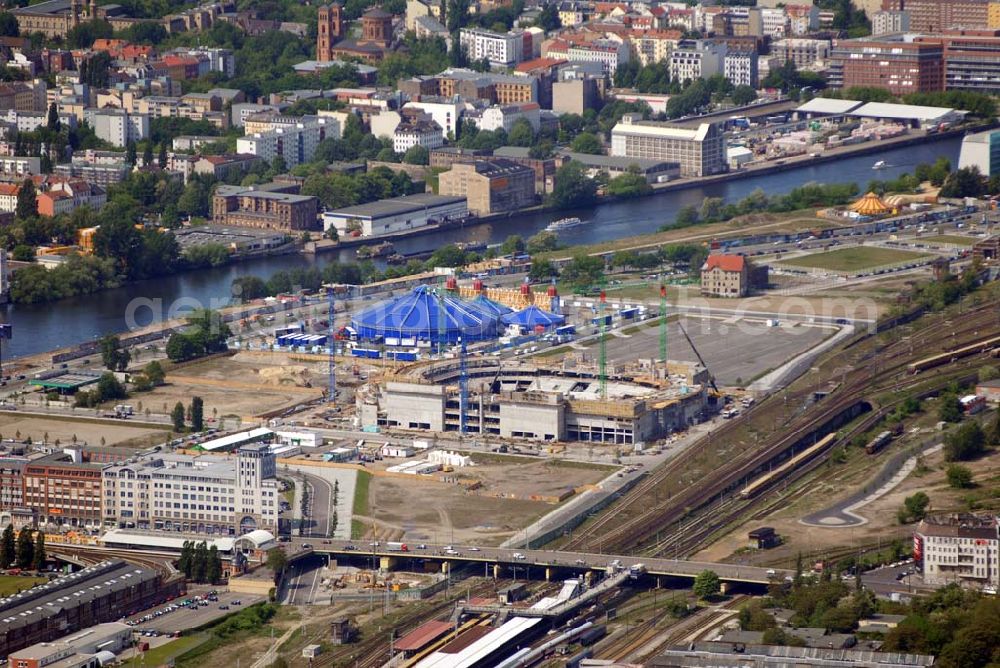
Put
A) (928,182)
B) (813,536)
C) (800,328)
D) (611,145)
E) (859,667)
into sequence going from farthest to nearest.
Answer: (611,145), (928,182), (800,328), (813,536), (859,667)

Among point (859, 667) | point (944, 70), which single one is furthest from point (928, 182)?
point (859, 667)

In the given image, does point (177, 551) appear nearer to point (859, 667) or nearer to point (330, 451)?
point (330, 451)

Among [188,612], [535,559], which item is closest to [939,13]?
[535,559]

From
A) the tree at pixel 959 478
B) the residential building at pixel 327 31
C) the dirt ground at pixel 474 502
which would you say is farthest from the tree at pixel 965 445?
the residential building at pixel 327 31

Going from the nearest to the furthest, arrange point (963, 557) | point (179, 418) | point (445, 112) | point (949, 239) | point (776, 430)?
point (963, 557), point (776, 430), point (179, 418), point (949, 239), point (445, 112)

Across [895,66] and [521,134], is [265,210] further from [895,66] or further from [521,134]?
[895,66]

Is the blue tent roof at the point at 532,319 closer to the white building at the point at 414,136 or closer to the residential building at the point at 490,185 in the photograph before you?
the residential building at the point at 490,185

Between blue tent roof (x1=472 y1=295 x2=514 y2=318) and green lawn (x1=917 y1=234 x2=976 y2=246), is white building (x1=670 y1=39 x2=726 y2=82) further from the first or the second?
blue tent roof (x1=472 y1=295 x2=514 y2=318)
